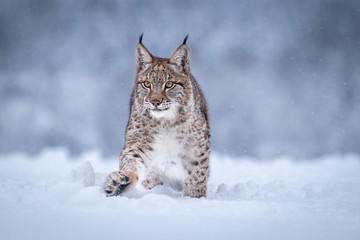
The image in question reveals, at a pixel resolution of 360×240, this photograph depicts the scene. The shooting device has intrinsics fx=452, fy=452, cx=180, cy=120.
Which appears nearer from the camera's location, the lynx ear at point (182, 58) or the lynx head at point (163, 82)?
the lynx head at point (163, 82)

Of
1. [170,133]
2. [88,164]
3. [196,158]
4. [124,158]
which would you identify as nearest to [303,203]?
[196,158]

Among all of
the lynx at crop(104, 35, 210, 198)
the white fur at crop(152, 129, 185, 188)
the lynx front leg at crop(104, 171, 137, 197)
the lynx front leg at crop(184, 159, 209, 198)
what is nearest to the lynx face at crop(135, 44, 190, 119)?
the lynx at crop(104, 35, 210, 198)

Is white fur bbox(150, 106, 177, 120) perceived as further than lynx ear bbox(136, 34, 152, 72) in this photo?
No

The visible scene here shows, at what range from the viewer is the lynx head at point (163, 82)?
5.16 m

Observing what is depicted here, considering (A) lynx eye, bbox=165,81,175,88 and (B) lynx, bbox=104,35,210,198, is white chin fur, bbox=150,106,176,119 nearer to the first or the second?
(B) lynx, bbox=104,35,210,198

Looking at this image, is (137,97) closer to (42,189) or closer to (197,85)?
(197,85)

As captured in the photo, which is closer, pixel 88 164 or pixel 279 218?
pixel 279 218

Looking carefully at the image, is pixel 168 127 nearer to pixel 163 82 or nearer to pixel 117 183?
pixel 163 82

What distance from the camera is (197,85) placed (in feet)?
20.4

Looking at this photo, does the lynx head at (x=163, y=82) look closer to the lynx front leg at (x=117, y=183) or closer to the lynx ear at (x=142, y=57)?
the lynx ear at (x=142, y=57)

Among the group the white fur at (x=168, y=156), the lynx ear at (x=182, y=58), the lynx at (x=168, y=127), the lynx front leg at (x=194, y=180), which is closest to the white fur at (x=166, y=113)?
the lynx at (x=168, y=127)

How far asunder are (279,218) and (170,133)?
5.76 ft

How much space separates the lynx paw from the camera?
4641 mm

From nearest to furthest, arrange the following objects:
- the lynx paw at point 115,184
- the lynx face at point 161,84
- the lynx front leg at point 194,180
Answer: the lynx paw at point 115,184, the lynx face at point 161,84, the lynx front leg at point 194,180
